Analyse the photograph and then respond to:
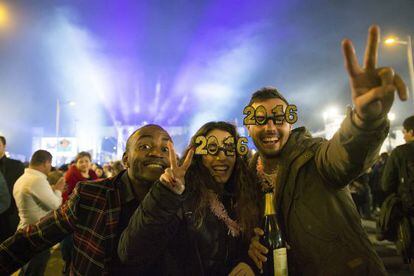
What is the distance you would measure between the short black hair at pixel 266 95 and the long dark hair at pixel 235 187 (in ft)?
1.19

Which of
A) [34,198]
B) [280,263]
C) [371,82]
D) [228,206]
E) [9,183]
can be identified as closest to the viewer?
[371,82]

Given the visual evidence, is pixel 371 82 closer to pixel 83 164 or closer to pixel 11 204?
pixel 11 204

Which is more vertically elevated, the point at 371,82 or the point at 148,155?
the point at 371,82

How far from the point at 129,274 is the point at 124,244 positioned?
0.35 metres

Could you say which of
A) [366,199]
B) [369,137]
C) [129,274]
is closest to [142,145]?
[129,274]

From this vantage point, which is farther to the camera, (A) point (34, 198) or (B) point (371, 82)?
(A) point (34, 198)

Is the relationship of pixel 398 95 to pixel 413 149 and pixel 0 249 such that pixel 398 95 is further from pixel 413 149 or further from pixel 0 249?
pixel 413 149

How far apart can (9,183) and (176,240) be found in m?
4.41

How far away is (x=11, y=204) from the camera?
5.05 metres

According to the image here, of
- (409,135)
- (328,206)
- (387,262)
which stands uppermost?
(409,135)

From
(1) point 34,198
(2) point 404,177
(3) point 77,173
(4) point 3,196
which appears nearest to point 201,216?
(2) point 404,177

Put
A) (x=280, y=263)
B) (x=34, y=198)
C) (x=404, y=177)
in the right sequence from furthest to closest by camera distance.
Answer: (x=34, y=198), (x=404, y=177), (x=280, y=263)

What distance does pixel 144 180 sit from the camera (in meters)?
2.35

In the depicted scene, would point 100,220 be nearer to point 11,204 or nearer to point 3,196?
point 3,196
